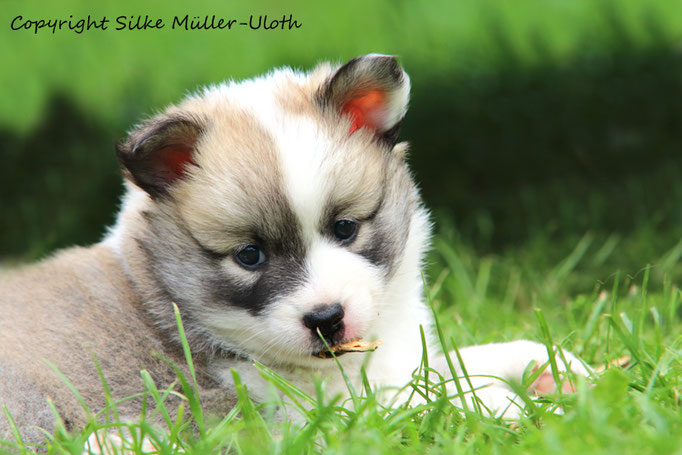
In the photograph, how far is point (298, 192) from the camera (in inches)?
117

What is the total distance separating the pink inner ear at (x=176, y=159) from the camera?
3.22 meters

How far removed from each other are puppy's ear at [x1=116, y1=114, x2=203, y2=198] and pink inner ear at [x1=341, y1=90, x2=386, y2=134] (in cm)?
63

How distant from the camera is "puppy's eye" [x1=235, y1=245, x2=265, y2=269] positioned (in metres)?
3.06

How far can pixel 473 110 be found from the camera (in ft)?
21.7

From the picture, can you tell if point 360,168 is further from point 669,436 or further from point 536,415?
point 669,436

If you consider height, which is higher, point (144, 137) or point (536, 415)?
point (144, 137)

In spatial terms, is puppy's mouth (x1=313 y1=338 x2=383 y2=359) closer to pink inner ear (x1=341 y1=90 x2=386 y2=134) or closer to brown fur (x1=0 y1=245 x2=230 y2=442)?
brown fur (x1=0 y1=245 x2=230 y2=442)

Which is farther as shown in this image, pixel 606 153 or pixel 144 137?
pixel 606 153

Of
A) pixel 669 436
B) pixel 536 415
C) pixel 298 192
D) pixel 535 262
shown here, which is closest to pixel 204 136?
pixel 298 192

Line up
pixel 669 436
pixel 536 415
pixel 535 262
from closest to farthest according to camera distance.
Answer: pixel 669 436
pixel 536 415
pixel 535 262

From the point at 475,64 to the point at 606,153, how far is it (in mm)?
1273

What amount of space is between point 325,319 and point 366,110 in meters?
0.97

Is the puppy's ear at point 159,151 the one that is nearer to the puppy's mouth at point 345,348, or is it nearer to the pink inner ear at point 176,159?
the pink inner ear at point 176,159

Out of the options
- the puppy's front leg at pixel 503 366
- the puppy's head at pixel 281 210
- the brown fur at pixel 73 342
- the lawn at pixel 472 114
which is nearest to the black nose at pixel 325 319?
the puppy's head at pixel 281 210
